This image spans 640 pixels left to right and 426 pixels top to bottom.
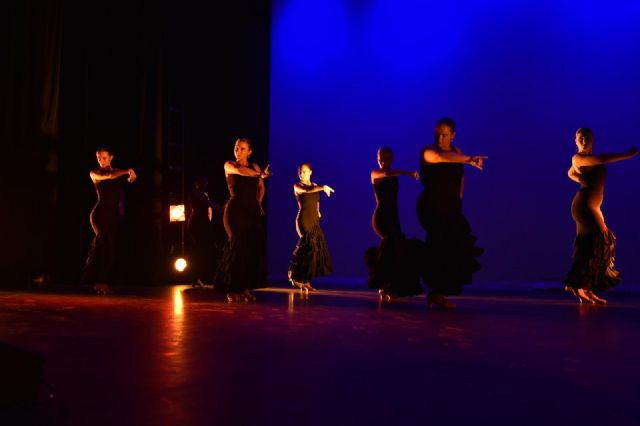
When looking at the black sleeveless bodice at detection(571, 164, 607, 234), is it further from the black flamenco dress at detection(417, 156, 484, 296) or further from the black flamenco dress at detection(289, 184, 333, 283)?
the black flamenco dress at detection(289, 184, 333, 283)

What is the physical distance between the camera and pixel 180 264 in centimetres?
1051

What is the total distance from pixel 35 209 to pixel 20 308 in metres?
3.28

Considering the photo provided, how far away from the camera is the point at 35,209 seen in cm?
1011

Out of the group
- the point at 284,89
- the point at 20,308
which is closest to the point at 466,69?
the point at 284,89

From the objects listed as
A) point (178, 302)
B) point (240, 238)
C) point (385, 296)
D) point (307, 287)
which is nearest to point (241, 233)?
point (240, 238)

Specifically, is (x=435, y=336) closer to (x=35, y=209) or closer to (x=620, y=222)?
(x=620, y=222)

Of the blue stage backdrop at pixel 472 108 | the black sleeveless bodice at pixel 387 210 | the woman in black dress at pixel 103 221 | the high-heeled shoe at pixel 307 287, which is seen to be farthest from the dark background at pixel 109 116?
the black sleeveless bodice at pixel 387 210

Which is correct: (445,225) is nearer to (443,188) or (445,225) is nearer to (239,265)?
(443,188)

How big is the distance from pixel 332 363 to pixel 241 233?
352 cm

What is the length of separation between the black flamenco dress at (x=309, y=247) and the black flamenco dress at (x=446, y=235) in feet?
8.34

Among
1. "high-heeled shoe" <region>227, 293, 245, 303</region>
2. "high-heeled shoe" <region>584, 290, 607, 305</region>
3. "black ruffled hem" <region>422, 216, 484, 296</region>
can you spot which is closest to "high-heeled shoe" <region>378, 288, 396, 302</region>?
"black ruffled hem" <region>422, 216, 484, 296</region>

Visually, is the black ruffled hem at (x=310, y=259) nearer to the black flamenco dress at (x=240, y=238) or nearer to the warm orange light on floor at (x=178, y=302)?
the warm orange light on floor at (x=178, y=302)

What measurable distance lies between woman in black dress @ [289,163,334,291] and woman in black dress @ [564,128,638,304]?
295 centimetres

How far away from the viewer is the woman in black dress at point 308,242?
9234mm
